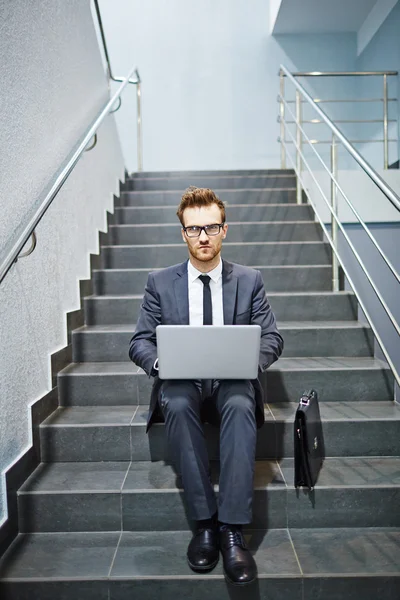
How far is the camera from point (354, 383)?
7.14ft

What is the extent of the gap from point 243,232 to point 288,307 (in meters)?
0.81

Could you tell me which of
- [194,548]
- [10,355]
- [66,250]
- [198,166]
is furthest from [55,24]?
[198,166]

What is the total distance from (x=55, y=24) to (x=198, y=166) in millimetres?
3211

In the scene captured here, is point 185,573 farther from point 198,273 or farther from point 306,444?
point 198,273

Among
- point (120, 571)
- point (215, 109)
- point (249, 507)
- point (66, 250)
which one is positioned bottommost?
point (120, 571)

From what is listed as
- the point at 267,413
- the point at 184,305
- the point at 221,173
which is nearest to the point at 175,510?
the point at 267,413

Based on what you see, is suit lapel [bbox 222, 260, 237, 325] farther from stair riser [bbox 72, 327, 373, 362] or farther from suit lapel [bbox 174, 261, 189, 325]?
stair riser [bbox 72, 327, 373, 362]

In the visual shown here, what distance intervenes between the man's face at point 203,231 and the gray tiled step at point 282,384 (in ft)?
2.19

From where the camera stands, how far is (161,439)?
1932mm

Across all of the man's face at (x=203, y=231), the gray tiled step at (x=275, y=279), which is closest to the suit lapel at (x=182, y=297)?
the man's face at (x=203, y=231)

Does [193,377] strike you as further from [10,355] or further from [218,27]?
[218,27]

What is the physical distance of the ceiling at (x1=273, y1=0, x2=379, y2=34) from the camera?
16.0ft

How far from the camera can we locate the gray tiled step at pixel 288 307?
2.67 metres

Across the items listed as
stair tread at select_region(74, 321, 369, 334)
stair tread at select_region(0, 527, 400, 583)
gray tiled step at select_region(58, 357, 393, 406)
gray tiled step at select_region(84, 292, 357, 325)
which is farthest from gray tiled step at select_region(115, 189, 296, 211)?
stair tread at select_region(0, 527, 400, 583)
